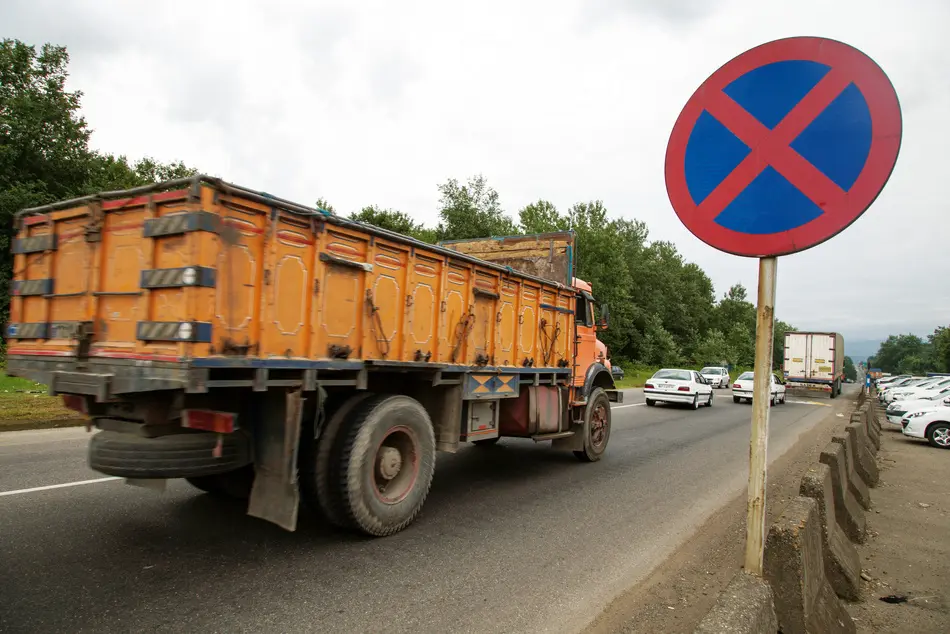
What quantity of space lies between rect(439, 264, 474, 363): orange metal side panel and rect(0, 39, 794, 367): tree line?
6.79 m

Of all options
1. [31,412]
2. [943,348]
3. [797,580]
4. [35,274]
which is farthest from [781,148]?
[943,348]

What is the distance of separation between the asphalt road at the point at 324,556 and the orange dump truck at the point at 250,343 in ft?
1.29

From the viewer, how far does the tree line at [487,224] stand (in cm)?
2694

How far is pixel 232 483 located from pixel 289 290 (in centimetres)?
206

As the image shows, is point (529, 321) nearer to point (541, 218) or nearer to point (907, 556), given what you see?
point (907, 556)

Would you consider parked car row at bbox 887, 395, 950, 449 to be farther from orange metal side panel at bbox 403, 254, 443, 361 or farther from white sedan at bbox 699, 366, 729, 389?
white sedan at bbox 699, 366, 729, 389

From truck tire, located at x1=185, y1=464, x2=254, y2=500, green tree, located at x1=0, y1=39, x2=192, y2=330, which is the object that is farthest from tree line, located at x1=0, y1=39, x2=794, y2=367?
truck tire, located at x1=185, y1=464, x2=254, y2=500

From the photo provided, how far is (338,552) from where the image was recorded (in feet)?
14.8

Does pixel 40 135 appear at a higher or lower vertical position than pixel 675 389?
higher

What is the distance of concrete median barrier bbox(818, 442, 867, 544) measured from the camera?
5.20m

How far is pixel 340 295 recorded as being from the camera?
4711 mm

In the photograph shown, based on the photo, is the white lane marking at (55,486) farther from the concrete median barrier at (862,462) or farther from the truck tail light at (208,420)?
the concrete median barrier at (862,462)

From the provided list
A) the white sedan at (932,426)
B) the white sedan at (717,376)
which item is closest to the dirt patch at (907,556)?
the white sedan at (932,426)

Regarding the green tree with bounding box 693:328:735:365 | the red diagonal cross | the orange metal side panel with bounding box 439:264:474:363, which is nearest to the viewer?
the red diagonal cross
